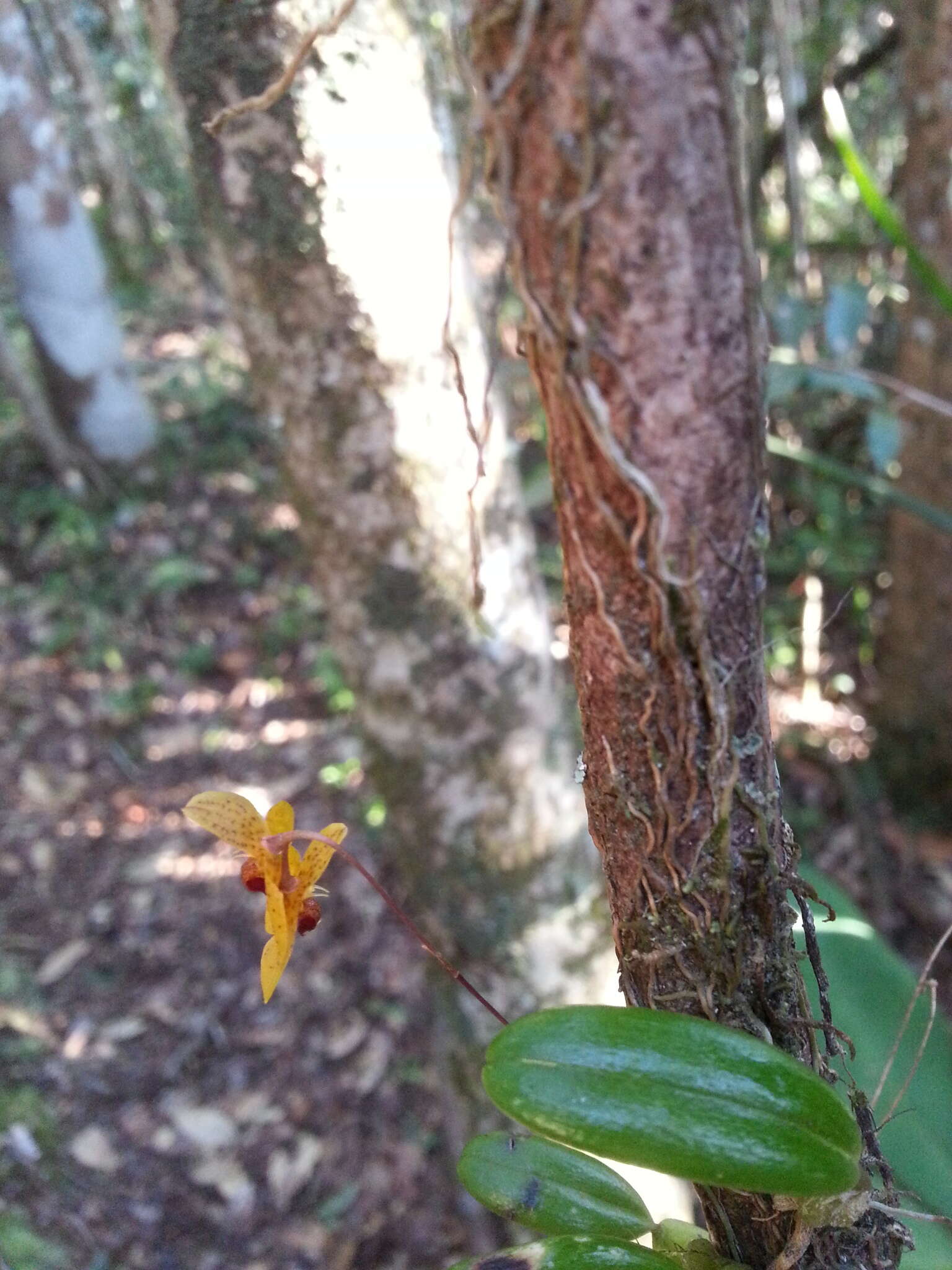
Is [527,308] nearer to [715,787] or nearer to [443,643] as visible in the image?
[715,787]

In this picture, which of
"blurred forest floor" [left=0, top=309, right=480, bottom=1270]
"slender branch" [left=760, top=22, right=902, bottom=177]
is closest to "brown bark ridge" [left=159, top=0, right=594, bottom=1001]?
"blurred forest floor" [left=0, top=309, right=480, bottom=1270]

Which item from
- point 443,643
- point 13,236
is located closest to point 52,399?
point 13,236

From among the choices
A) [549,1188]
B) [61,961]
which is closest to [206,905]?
[61,961]

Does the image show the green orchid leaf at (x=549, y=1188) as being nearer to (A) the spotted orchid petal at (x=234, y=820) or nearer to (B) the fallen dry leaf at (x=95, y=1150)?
(A) the spotted orchid petal at (x=234, y=820)

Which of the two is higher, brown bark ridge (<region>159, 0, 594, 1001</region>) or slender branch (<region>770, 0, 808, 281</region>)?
slender branch (<region>770, 0, 808, 281</region>)

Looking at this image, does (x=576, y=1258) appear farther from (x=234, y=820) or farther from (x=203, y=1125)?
(x=203, y=1125)

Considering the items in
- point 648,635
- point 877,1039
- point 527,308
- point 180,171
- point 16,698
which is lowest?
point 877,1039

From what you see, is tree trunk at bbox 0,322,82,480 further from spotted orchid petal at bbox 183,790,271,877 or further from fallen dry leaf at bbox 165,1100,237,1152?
spotted orchid petal at bbox 183,790,271,877
